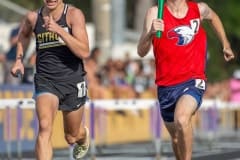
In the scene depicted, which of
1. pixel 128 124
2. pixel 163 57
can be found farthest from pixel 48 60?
pixel 128 124

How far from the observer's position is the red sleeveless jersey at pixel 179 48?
12086 mm

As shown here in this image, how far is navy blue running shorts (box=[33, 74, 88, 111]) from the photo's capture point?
1221cm

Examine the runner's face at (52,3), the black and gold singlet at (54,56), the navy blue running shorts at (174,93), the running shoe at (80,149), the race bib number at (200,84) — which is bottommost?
the running shoe at (80,149)

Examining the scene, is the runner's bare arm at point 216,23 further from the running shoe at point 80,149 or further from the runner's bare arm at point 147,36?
the running shoe at point 80,149

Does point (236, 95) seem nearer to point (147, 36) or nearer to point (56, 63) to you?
point (56, 63)

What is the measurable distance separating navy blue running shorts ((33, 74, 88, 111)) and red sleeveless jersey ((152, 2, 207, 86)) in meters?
0.86

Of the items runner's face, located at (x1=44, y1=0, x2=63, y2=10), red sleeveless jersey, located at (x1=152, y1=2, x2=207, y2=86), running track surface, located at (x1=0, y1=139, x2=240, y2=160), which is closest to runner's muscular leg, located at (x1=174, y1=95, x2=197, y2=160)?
red sleeveless jersey, located at (x1=152, y1=2, x2=207, y2=86)

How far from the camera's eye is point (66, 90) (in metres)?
12.3

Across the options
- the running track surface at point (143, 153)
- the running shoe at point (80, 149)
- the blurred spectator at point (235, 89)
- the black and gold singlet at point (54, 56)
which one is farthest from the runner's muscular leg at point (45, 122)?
the blurred spectator at point (235, 89)

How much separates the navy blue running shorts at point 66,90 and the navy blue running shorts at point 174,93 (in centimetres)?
85

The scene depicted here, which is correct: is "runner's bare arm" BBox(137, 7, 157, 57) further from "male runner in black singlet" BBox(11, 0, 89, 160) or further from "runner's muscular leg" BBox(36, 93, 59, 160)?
"runner's muscular leg" BBox(36, 93, 59, 160)

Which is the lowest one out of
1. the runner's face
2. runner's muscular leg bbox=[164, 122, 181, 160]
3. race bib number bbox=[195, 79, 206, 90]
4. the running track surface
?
the running track surface

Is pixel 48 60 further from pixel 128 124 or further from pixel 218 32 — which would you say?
pixel 128 124

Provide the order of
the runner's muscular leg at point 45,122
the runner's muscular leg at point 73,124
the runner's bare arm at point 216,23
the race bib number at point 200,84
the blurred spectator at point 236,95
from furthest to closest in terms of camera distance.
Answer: the blurred spectator at point 236,95 → the runner's muscular leg at point 73,124 → the runner's bare arm at point 216,23 → the race bib number at point 200,84 → the runner's muscular leg at point 45,122
